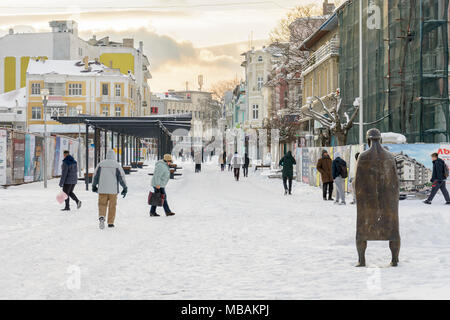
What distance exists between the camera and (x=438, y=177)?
65.4 feet

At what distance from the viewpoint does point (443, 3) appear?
94.4ft

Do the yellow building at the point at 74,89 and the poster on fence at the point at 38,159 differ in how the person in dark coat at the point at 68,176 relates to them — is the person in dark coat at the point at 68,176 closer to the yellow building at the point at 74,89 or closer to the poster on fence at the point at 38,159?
the poster on fence at the point at 38,159

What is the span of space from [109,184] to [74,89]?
73401 millimetres

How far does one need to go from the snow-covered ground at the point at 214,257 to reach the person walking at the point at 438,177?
2.65m

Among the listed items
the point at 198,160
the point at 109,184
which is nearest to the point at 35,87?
the point at 198,160

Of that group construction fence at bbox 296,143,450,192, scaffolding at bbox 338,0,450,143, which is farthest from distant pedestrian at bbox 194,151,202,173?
construction fence at bbox 296,143,450,192

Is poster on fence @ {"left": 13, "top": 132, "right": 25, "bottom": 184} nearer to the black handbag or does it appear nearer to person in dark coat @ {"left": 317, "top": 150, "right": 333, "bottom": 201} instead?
person in dark coat @ {"left": 317, "top": 150, "right": 333, "bottom": 201}

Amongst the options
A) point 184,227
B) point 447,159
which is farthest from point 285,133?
point 184,227

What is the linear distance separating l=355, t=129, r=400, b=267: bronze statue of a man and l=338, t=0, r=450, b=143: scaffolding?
20546mm

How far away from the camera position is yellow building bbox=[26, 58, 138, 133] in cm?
8325

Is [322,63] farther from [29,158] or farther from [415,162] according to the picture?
[415,162]

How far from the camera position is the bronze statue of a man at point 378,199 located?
862 cm
